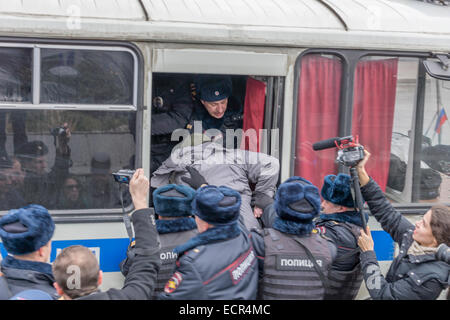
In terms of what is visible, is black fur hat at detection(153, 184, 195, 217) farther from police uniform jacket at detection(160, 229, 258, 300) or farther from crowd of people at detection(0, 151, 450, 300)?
police uniform jacket at detection(160, 229, 258, 300)

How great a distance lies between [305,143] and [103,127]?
1.46 m

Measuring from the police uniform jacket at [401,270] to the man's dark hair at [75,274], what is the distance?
1.56m

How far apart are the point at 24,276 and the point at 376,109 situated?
282 cm

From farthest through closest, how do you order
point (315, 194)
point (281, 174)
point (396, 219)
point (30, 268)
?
point (281, 174) < point (396, 219) < point (315, 194) < point (30, 268)

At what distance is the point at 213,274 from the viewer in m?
2.63

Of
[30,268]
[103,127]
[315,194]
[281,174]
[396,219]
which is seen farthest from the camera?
[281,174]

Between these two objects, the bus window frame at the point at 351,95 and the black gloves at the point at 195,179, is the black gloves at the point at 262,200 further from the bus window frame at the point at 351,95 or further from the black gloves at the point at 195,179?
the black gloves at the point at 195,179

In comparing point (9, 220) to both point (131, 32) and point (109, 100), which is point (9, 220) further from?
point (131, 32)

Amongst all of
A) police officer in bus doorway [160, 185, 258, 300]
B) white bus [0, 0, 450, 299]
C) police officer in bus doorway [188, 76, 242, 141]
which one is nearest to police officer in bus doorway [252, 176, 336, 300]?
police officer in bus doorway [160, 185, 258, 300]

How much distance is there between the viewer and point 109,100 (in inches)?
145

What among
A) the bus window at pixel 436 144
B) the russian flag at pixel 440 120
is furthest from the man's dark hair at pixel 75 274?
the russian flag at pixel 440 120

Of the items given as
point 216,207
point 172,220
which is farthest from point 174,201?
point 216,207

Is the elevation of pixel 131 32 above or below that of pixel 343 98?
above
